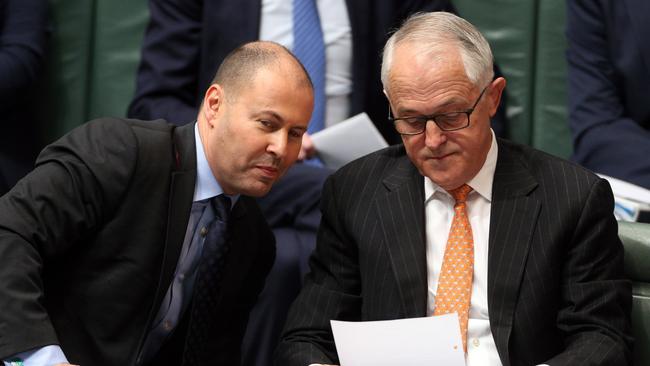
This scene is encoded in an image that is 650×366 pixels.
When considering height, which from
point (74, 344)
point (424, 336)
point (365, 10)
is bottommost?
point (74, 344)

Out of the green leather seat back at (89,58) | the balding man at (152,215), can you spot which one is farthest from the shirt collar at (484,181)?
the green leather seat back at (89,58)

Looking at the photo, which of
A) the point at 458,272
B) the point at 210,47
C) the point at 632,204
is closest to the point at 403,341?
the point at 458,272

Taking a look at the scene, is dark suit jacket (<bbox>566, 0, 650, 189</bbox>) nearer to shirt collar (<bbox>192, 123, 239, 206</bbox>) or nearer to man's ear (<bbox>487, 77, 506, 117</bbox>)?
man's ear (<bbox>487, 77, 506, 117</bbox>)

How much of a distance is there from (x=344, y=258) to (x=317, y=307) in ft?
0.37

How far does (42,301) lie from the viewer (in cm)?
191

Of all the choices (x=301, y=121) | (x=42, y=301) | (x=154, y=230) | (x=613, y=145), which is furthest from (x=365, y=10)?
(x=42, y=301)

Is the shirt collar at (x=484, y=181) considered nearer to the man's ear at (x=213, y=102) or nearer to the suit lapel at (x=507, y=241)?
the suit lapel at (x=507, y=241)

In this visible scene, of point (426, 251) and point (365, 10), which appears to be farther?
point (365, 10)

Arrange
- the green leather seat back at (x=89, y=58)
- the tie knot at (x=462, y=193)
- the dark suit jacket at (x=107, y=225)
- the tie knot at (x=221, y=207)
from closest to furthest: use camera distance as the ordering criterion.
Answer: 1. the dark suit jacket at (x=107, y=225)
2. the tie knot at (x=462, y=193)
3. the tie knot at (x=221, y=207)
4. the green leather seat back at (x=89, y=58)

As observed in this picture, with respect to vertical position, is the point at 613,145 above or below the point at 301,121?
below

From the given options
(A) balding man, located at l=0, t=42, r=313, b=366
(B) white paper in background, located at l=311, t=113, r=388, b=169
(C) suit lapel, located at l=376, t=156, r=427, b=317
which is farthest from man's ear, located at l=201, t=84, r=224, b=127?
(B) white paper in background, located at l=311, t=113, r=388, b=169

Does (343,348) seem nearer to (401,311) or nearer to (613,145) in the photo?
(401,311)

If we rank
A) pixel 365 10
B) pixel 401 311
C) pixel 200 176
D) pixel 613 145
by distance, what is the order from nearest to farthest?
pixel 401 311
pixel 200 176
pixel 613 145
pixel 365 10

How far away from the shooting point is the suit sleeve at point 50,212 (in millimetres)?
1838
